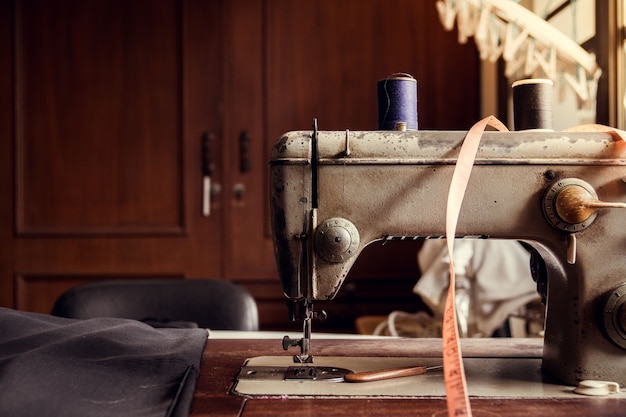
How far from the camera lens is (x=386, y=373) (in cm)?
99

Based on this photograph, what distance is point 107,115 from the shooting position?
3.42m

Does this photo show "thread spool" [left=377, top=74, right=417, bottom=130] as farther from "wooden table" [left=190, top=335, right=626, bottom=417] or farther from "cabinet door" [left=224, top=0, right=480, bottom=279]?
"cabinet door" [left=224, top=0, right=480, bottom=279]

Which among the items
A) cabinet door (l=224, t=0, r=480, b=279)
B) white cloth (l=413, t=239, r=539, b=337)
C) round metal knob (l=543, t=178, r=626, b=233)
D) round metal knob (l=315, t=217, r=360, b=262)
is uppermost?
cabinet door (l=224, t=0, r=480, b=279)

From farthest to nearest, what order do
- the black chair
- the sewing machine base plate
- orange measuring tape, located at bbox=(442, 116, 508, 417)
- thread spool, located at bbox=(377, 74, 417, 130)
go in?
the black chair, thread spool, located at bbox=(377, 74, 417, 130), the sewing machine base plate, orange measuring tape, located at bbox=(442, 116, 508, 417)

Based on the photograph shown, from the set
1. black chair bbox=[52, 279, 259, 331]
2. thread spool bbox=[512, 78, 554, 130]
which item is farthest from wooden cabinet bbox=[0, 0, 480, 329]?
thread spool bbox=[512, 78, 554, 130]

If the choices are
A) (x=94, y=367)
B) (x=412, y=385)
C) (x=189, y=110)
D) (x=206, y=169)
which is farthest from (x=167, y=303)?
(x=189, y=110)

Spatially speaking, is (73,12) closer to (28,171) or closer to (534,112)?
(28,171)

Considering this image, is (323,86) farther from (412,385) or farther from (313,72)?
(412,385)

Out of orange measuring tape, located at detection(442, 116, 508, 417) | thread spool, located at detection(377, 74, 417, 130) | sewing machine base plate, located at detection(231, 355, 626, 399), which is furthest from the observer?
thread spool, located at detection(377, 74, 417, 130)

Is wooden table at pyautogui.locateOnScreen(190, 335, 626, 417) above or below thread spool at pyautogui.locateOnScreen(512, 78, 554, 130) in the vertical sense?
below

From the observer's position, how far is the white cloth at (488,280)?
2273mm

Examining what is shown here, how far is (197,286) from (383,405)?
1027 millimetres

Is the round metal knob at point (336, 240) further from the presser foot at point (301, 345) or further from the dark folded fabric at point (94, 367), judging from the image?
the dark folded fabric at point (94, 367)

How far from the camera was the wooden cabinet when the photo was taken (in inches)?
134
